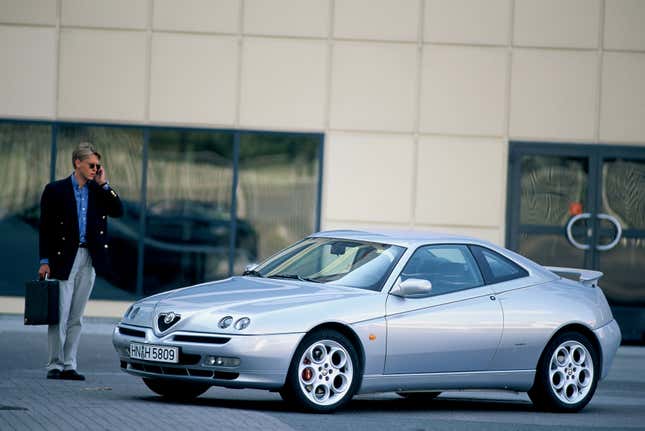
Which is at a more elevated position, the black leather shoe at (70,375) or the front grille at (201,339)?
the front grille at (201,339)

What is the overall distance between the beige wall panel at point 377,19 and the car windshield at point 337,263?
8.20m

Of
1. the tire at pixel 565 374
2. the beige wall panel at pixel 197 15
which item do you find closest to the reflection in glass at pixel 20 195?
the beige wall panel at pixel 197 15

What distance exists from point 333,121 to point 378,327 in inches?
368

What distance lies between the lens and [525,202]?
19.4 m

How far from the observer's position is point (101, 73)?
1908 centimetres

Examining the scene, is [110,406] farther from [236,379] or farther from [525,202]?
[525,202]

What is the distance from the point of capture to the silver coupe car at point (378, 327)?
379 inches

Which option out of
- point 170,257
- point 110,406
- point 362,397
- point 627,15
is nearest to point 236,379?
point 110,406

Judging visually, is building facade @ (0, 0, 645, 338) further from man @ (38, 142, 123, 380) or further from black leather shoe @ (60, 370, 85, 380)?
black leather shoe @ (60, 370, 85, 380)

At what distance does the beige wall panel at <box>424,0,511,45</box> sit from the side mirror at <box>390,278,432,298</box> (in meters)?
9.43

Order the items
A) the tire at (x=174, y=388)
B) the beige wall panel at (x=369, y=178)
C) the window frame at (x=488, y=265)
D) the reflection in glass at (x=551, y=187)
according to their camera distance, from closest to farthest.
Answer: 1. the tire at (x=174, y=388)
2. the window frame at (x=488, y=265)
3. the beige wall panel at (x=369, y=178)
4. the reflection in glass at (x=551, y=187)

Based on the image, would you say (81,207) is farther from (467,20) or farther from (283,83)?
(467,20)

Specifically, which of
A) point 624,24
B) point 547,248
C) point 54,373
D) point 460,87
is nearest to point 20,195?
point 460,87

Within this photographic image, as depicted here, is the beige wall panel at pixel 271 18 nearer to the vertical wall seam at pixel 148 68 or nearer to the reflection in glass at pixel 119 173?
the vertical wall seam at pixel 148 68
